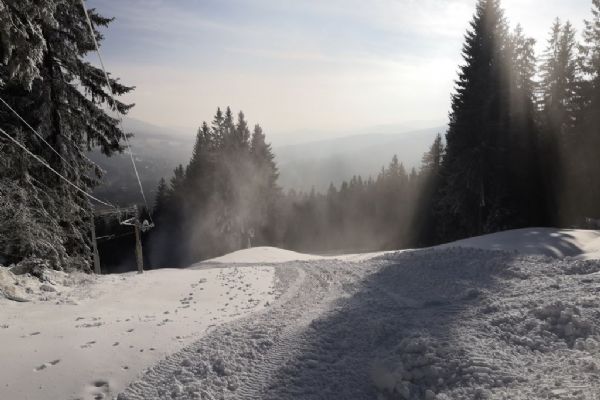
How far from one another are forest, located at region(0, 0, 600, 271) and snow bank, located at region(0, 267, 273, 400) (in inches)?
102

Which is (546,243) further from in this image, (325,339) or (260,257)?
(260,257)

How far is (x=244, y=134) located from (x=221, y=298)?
37.7 metres

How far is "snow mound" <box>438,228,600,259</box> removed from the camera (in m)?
14.3

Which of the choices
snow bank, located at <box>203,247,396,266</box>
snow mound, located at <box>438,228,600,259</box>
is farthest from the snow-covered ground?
snow bank, located at <box>203,247,396,266</box>

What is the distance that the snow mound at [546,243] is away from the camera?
563 inches

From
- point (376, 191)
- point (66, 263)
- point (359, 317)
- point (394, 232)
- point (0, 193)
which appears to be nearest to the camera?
point (359, 317)

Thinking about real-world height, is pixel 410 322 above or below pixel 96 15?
below

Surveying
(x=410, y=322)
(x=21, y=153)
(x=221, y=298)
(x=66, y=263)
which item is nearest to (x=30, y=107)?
(x=21, y=153)

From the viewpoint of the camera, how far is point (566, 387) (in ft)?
17.1

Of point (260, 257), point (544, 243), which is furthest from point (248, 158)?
point (544, 243)

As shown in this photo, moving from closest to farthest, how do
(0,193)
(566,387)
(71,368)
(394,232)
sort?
1. (566,387)
2. (71,368)
3. (0,193)
4. (394,232)

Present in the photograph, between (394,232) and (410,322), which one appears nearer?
(410,322)

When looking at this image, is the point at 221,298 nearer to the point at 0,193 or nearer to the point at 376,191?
the point at 0,193

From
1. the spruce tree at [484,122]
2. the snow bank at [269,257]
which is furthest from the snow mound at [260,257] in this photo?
the spruce tree at [484,122]
